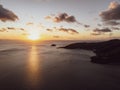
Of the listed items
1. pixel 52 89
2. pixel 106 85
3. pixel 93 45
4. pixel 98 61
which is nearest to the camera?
pixel 52 89

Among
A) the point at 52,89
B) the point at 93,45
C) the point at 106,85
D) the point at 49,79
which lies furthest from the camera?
the point at 93,45

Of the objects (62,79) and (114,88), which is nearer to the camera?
(114,88)

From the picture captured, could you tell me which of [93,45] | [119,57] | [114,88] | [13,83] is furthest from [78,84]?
[93,45]

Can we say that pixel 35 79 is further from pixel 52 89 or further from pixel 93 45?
pixel 93 45

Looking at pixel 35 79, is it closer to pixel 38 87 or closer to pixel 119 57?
pixel 38 87

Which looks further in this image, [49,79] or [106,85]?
[49,79]

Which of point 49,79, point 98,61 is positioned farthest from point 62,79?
point 98,61

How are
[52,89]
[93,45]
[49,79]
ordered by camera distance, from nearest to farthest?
[52,89] → [49,79] → [93,45]

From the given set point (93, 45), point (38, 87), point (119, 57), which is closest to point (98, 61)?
point (119, 57)

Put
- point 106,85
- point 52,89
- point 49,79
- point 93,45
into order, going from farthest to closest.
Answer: point 93,45, point 49,79, point 106,85, point 52,89
